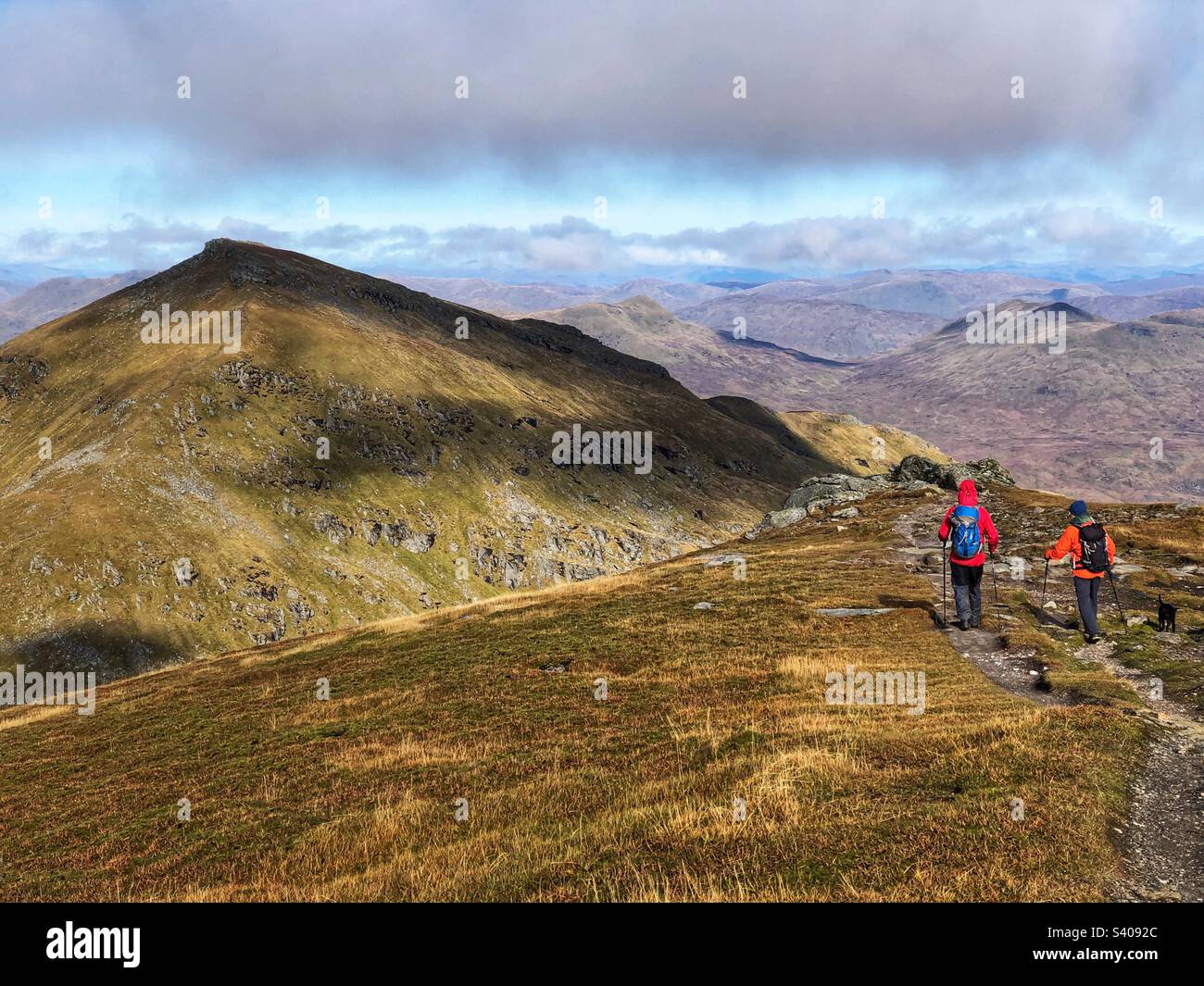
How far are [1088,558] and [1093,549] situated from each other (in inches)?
13.0

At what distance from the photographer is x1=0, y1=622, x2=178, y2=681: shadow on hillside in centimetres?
Result: 10712

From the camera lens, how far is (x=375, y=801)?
15516 millimetres

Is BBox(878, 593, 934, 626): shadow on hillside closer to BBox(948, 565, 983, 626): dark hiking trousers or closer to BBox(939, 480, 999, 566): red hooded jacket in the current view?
BBox(948, 565, 983, 626): dark hiking trousers

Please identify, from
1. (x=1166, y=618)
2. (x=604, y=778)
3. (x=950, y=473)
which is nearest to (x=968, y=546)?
(x=1166, y=618)

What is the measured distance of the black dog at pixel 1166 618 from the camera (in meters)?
22.5

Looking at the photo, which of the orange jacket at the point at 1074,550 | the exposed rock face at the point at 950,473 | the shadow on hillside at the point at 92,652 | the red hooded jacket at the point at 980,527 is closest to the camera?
the orange jacket at the point at 1074,550

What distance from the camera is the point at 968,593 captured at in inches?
999

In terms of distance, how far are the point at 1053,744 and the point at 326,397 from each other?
20588cm

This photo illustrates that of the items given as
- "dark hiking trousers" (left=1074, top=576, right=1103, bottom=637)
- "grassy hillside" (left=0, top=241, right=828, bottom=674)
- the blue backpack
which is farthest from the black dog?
"grassy hillside" (left=0, top=241, right=828, bottom=674)

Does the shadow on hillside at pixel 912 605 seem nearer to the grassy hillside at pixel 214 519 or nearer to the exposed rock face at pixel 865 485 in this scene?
the exposed rock face at pixel 865 485

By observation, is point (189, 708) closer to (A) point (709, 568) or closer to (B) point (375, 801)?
(B) point (375, 801)

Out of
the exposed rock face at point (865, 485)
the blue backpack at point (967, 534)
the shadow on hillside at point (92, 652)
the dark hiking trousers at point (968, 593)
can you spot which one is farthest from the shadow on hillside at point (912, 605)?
the shadow on hillside at point (92, 652)

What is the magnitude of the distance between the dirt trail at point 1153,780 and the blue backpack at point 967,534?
308cm
